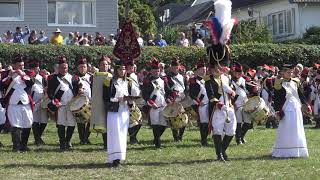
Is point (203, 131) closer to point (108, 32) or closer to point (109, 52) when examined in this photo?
point (109, 52)

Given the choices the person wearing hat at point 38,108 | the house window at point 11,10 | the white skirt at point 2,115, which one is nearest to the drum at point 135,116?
the person wearing hat at point 38,108

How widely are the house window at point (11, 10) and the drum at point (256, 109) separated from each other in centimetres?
1899

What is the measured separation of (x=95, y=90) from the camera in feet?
41.5

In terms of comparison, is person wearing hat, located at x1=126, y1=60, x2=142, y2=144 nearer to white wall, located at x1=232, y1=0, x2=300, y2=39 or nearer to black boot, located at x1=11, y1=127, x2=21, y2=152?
black boot, located at x1=11, y1=127, x2=21, y2=152

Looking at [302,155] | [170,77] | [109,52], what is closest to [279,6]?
[109,52]

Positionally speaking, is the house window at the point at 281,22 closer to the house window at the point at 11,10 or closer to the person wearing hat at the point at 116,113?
the house window at the point at 11,10

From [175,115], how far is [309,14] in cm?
2937

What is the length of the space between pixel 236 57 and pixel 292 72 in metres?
12.4

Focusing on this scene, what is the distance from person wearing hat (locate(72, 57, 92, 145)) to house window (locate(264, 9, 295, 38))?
2919cm

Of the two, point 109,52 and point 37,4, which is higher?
point 37,4

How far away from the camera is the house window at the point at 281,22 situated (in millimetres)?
43625

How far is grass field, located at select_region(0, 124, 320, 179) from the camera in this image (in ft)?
37.7

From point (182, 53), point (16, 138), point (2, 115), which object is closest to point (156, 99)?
point (16, 138)

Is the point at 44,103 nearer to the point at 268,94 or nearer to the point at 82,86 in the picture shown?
the point at 82,86
